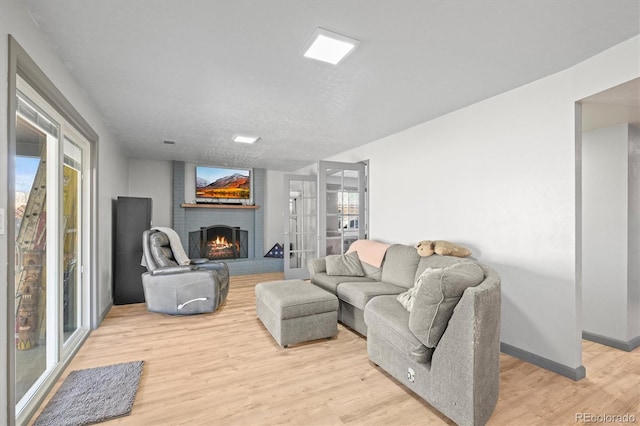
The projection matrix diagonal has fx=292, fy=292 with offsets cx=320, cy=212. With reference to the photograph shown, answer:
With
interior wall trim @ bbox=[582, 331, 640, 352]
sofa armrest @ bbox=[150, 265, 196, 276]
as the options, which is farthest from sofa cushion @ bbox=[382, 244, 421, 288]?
sofa armrest @ bbox=[150, 265, 196, 276]

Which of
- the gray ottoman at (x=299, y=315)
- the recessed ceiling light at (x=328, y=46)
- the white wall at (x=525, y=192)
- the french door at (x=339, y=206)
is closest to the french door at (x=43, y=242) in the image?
the gray ottoman at (x=299, y=315)

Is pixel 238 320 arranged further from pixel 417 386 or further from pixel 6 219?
pixel 6 219

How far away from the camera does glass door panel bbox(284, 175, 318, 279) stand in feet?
18.6

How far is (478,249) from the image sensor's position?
2.95 metres

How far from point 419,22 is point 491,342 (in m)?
1.95

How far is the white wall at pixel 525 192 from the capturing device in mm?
2271

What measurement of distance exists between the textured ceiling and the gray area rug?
7.84 ft

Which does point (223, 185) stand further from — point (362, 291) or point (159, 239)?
point (362, 291)

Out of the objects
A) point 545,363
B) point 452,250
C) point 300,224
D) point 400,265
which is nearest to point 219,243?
point 300,224

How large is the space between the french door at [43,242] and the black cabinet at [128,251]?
3.96 ft

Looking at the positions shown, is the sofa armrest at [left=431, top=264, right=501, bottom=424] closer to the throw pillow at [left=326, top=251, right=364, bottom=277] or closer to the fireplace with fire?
the throw pillow at [left=326, top=251, right=364, bottom=277]

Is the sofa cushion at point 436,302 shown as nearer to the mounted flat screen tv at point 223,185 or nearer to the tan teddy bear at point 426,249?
the tan teddy bear at point 426,249

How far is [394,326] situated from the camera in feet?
6.82

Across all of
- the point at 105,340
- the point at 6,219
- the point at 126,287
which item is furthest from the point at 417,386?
the point at 126,287
